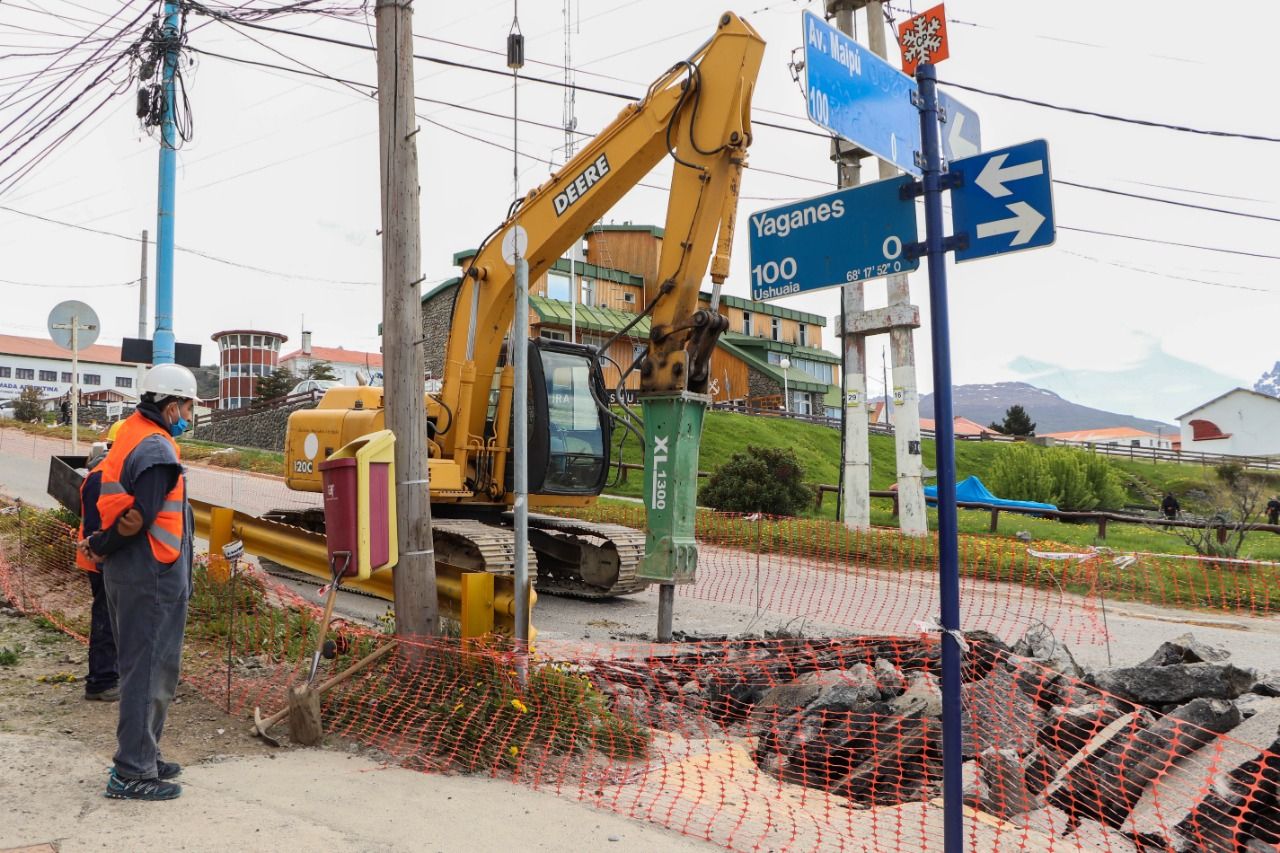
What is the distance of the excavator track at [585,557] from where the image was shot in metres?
10.2

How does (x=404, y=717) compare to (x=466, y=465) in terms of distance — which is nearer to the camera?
(x=404, y=717)

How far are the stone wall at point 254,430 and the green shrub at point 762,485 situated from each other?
1864cm

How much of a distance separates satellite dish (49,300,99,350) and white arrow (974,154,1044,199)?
1207 cm

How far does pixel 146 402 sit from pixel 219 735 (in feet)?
6.38

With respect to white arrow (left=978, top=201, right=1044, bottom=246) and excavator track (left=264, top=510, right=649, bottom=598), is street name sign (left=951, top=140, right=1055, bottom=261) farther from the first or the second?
excavator track (left=264, top=510, right=649, bottom=598)

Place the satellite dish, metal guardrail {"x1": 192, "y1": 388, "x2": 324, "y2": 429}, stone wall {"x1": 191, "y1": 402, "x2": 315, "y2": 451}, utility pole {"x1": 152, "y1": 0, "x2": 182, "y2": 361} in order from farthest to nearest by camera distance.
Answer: stone wall {"x1": 191, "y1": 402, "x2": 315, "y2": 451}
metal guardrail {"x1": 192, "y1": 388, "x2": 324, "y2": 429}
utility pole {"x1": 152, "y1": 0, "x2": 182, "y2": 361}
the satellite dish

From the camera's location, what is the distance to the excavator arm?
730 cm

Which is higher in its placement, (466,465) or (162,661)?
(466,465)

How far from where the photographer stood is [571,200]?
29.7 feet

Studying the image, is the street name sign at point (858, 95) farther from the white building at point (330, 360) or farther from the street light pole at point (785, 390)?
the white building at point (330, 360)

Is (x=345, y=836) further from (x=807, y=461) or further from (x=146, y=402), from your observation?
(x=807, y=461)

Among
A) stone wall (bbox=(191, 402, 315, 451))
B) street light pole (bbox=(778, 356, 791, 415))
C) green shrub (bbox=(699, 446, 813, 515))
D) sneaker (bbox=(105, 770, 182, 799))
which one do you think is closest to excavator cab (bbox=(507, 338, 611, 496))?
sneaker (bbox=(105, 770, 182, 799))

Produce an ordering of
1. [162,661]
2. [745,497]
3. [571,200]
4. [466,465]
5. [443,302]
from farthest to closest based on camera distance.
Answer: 1. [443,302]
2. [745,497]
3. [466,465]
4. [571,200]
5. [162,661]

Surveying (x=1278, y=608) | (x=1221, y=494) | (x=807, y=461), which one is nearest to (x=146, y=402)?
(x=1278, y=608)
